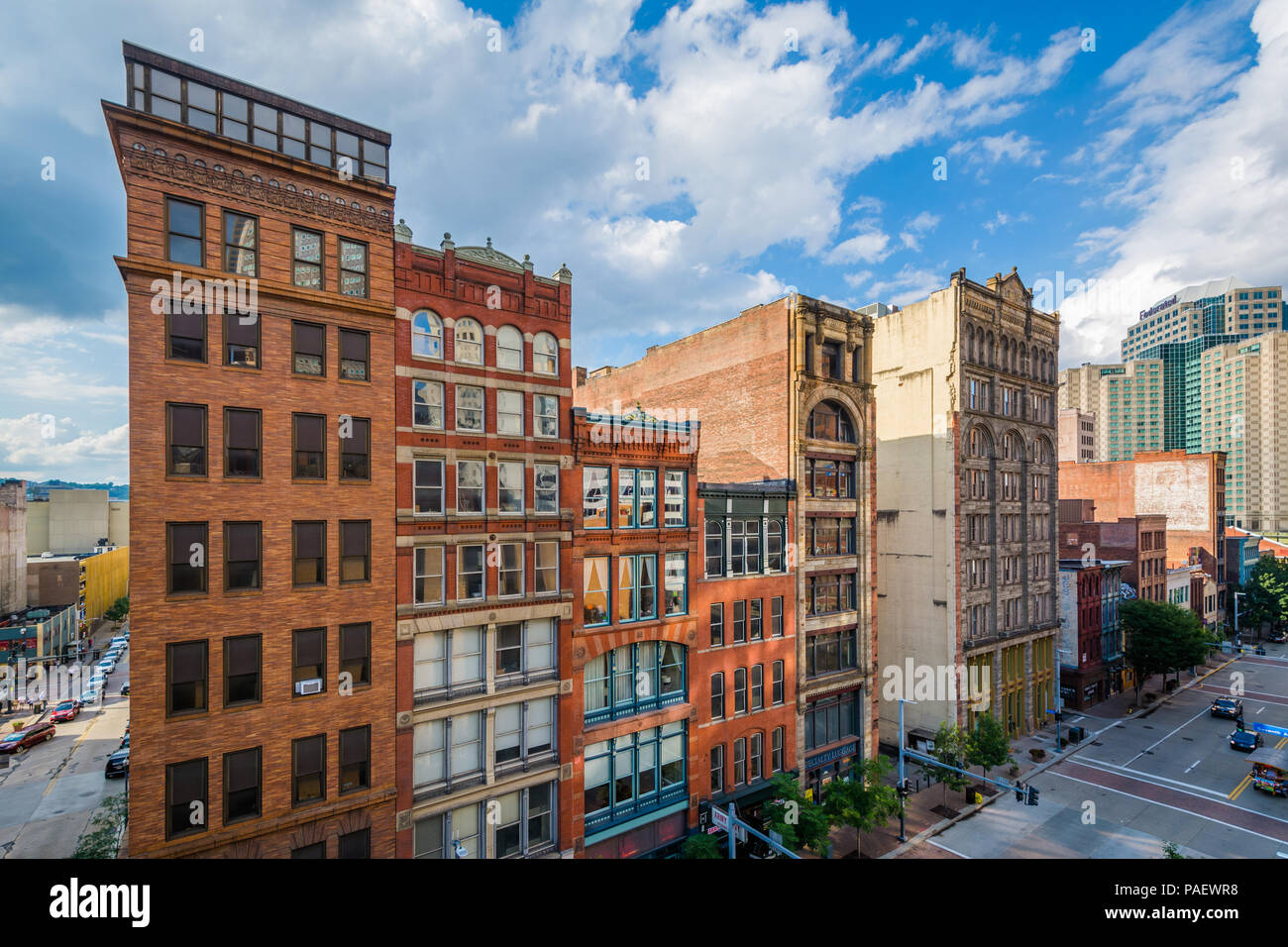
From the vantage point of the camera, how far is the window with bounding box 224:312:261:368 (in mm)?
19578

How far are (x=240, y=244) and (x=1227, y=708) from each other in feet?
244

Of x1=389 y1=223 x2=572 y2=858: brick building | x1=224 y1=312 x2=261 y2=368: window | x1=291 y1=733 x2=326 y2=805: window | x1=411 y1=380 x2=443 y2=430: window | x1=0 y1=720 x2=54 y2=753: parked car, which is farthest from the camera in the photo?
x1=0 y1=720 x2=54 y2=753: parked car

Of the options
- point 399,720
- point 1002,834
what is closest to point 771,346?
point 399,720

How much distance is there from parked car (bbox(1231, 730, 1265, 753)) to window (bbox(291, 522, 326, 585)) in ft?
201

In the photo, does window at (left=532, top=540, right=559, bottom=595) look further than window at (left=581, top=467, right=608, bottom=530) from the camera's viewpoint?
No

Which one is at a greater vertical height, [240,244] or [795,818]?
[240,244]

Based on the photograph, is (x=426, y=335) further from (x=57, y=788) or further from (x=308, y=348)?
(x=57, y=788)

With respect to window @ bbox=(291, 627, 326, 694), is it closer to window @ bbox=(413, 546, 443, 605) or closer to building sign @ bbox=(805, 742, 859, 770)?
window @ bbox=(413, 546, 443, 605)

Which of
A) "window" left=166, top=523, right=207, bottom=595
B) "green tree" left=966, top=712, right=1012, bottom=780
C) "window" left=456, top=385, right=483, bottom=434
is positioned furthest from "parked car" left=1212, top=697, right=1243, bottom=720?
"window" left=166, top=523, right=207, bottom=595

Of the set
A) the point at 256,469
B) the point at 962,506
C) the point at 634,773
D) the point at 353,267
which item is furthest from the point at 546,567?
the point at 962,506

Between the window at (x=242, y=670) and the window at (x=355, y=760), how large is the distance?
3287 mm

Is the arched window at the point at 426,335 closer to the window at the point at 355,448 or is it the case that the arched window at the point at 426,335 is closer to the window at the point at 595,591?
the window at the point at 355,448

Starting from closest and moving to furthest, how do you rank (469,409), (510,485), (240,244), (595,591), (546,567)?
1. (240,244)
2. (469,409)
3. (510,485)
4. (546,567)
5. (595,591)

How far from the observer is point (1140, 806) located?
3562cm
